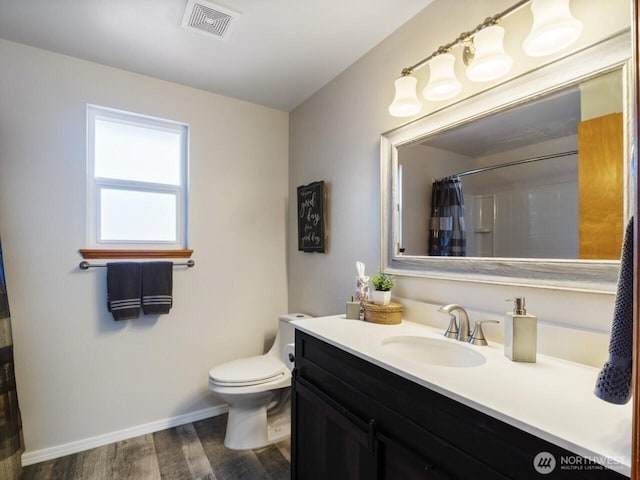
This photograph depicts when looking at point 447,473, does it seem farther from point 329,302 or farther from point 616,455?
point 329,302

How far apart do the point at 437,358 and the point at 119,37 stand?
2195mm

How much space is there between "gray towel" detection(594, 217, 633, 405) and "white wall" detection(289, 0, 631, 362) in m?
0.45

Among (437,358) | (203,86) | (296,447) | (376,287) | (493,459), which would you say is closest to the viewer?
(493,459)

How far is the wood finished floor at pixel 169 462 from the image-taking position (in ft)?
5.63

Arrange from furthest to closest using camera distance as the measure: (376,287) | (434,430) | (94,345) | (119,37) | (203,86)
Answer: (203,86) < (94,345) < (119,37) < (376,287) < (434,430)

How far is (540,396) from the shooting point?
73cm

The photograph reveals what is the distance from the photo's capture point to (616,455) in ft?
1.72

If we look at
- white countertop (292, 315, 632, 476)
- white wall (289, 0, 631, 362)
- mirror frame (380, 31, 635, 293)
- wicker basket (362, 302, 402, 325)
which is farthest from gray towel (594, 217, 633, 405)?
wicker basket (362, 302, 402, 325)

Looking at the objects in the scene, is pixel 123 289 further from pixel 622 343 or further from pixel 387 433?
pixel 622 343

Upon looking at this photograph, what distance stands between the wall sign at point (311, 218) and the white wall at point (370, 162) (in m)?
0.07

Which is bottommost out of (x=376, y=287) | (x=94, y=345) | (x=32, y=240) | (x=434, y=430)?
(x=94, y=345)

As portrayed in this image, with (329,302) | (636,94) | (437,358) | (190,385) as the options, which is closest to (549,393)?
(437,358)

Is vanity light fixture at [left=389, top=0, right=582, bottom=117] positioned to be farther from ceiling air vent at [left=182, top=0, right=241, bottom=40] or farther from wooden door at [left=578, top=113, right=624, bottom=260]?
ceiling air vent at [left=182, top=0, right=241, bottom=40]

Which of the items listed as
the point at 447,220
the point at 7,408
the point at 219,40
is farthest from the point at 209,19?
the point at 7,408
